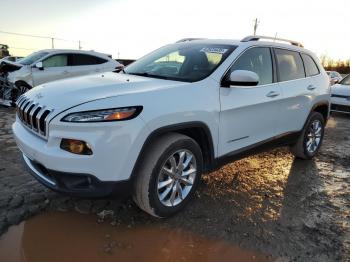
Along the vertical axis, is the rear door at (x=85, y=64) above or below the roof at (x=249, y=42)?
below

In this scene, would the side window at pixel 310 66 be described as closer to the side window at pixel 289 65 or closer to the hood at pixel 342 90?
the side window at pixel 289 65

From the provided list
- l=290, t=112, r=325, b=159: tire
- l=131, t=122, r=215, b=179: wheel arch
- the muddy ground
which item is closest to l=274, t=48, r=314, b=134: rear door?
l=290, t=112, r=325, b=159: tire

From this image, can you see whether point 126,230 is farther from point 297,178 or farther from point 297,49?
point 297,49

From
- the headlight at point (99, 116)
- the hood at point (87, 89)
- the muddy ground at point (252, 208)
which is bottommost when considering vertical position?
the muddy ground at point (252, 208)

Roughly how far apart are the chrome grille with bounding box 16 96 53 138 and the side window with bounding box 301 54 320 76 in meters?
3.89

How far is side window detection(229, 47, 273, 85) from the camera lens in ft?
13.5

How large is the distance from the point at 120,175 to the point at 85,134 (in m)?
0.44

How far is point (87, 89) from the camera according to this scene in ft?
10.6

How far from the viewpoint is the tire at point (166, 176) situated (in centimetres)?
313

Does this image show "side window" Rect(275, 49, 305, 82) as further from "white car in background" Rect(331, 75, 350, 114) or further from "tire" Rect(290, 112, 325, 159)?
"white car in background" Rect(331, 75, 350, 114)

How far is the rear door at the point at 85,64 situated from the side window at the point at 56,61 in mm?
178

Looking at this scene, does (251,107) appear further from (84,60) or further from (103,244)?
(84,60)

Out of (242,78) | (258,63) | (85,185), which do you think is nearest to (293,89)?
(258,63)

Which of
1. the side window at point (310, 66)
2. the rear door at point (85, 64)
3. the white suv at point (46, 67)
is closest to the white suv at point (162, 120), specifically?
the side window at point (310, 66)
